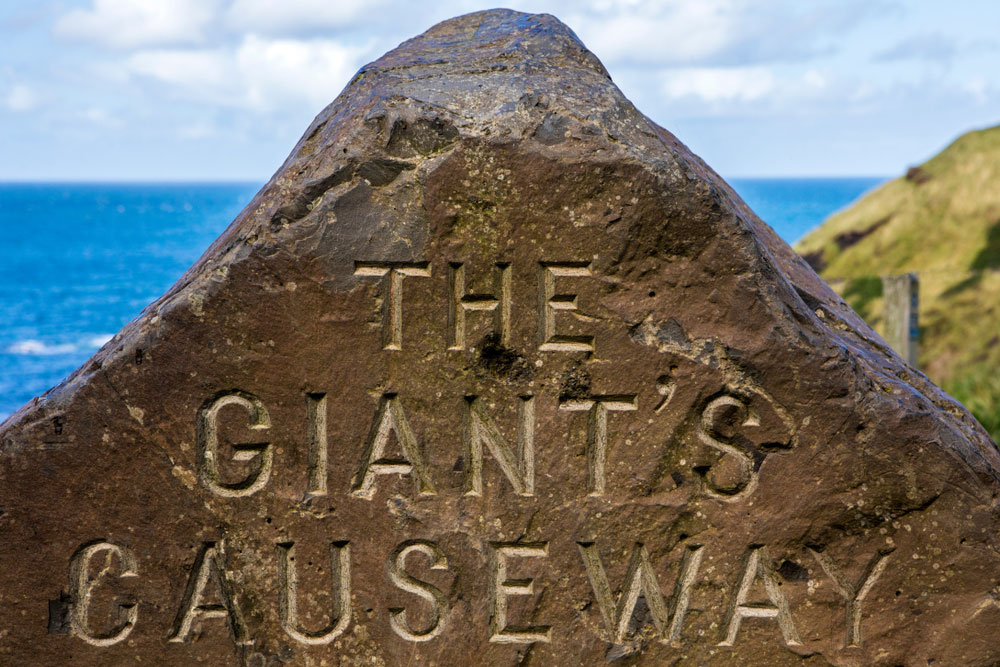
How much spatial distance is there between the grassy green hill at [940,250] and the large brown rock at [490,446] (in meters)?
5.25

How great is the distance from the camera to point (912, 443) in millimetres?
2932

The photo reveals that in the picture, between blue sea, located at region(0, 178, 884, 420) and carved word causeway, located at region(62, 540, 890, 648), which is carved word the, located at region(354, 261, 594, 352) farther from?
blue sea, located at region(0, 178, 884, 420)

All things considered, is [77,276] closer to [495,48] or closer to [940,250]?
[940,250]

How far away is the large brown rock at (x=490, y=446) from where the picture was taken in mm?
2857

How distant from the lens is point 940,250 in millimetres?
9469

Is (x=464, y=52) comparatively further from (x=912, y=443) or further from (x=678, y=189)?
(x=912, y=443)

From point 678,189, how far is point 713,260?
0.68 ft

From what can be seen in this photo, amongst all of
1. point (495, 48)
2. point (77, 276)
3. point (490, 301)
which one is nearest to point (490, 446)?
point (490, 301)

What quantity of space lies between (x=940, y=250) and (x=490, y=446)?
764 centimetres

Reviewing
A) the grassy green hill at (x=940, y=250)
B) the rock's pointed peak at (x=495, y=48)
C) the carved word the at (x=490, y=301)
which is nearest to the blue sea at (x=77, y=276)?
the grassy green hill at (x=940, y=250)

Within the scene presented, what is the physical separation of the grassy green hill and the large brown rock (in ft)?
17.2

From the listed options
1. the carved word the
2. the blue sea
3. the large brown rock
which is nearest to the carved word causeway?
the large brown rock

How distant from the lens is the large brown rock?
2.86 metres

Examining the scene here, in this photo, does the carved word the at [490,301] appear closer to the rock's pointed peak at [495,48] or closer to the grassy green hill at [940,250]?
the rock's pointed peak at [495,48]
